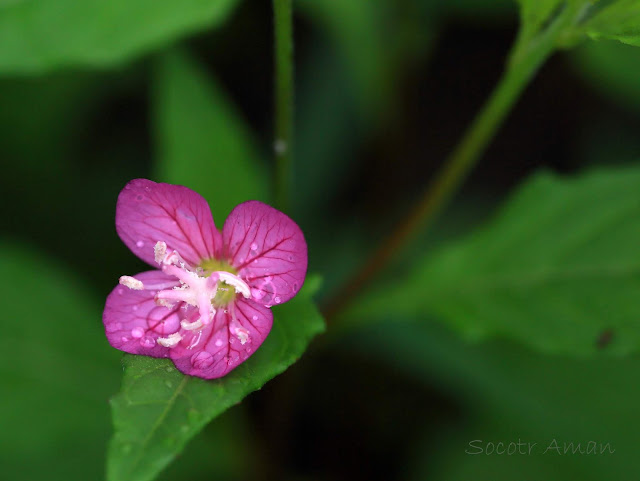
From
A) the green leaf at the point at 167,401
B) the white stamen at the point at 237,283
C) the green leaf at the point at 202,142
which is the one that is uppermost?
the green leaf at the point at 202,142

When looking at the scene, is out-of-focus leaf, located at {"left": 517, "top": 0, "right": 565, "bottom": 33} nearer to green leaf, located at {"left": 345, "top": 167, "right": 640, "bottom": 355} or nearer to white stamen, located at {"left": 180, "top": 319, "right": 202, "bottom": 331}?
green leaf, located at {"left": 345, "top": 167, "right": 640, "bottom": 355}

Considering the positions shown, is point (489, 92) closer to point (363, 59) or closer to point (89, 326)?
point (363, 59)

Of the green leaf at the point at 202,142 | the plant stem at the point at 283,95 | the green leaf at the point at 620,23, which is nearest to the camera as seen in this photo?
the green leaf at the point at 620,23

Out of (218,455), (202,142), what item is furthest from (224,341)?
(218,455)

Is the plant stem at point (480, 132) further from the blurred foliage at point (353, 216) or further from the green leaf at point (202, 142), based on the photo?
the green leaf at point (202, 142)

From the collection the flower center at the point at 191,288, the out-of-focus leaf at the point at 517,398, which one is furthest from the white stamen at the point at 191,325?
the out-of-focus leaf at the point at 517,398

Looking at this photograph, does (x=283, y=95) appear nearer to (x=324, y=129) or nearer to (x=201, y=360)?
(x=201, y=360)
